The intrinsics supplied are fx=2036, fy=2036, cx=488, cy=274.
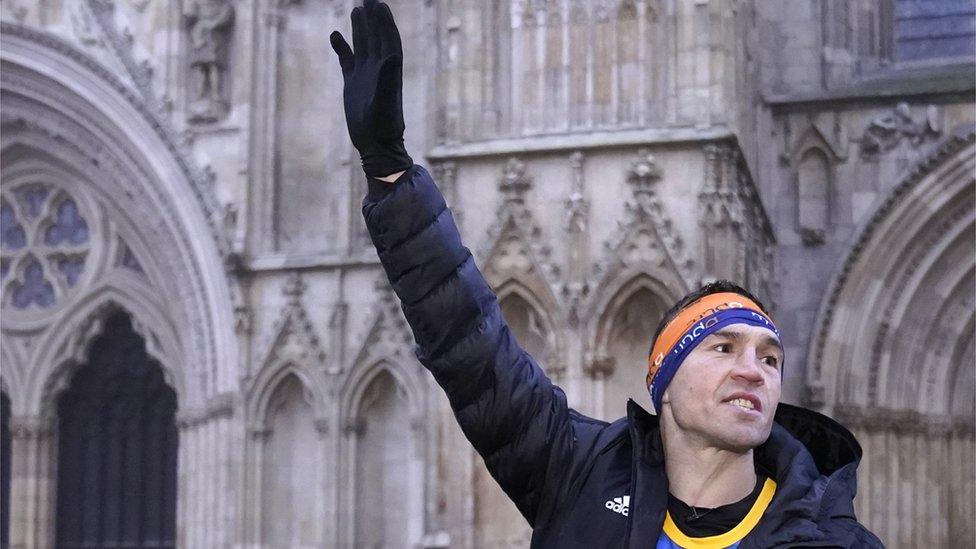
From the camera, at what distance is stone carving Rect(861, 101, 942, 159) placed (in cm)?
1280

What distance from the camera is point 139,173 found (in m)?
14.0

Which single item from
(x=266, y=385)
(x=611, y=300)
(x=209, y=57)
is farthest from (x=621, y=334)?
(x=209, y=57)

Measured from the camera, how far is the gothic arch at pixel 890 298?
12828 mm

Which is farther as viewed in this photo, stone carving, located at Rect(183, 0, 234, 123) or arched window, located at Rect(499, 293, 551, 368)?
stone carving, located at Rect(183, 0, 234, 123)

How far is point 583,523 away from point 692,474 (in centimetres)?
17

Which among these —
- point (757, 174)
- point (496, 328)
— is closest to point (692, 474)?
point (496, 328)

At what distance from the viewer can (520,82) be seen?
11492 mm

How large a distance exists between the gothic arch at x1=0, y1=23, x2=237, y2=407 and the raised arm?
1052 centimetres

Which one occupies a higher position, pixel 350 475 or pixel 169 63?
pixel 169 63

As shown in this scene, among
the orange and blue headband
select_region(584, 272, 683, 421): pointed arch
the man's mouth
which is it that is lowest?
the man's mouth

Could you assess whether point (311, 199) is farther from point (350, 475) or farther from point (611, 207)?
point (611, 207)

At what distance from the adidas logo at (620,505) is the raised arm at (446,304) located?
0.32 ft

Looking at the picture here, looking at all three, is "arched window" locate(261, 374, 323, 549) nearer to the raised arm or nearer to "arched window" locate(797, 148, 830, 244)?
"arched window" locate(797, 148, 830, 244)

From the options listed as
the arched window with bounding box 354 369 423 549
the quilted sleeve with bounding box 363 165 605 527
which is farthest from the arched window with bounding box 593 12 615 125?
the quilted sleeve with bounding box 363 165 605 527
